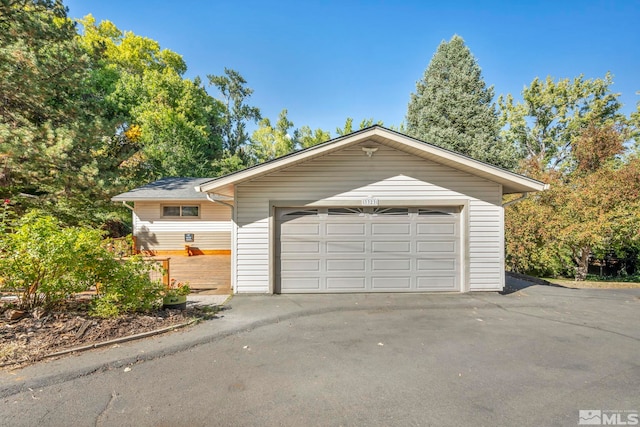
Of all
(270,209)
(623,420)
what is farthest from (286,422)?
(270,209)

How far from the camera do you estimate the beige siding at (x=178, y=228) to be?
44.9ft

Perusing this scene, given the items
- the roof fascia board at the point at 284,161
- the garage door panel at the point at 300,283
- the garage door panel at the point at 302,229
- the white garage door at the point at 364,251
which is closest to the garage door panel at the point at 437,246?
the white garage door at the point at 364,251

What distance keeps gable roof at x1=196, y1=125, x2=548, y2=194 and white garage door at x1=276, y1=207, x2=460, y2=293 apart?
1.23 m

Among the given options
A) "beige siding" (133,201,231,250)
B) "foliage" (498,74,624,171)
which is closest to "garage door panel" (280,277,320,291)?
"beige siding" (133,201,231,250)

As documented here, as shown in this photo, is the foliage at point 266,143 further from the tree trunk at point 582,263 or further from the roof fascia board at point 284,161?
the tree trunk at point 582,263

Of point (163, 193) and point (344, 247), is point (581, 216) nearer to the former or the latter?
point (344, 247)

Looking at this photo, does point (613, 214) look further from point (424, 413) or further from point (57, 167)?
point (57, 167)

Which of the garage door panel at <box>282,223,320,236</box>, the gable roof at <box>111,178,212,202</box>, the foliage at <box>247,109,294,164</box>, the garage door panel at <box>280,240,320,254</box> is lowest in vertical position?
the garage door panel at <box>280,240,320,254</box>

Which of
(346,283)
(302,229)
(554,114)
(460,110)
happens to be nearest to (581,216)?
(346,283)

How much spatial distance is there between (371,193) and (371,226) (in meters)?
0.85

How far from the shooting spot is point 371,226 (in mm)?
7406

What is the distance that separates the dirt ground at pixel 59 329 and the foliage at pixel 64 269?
23 centimetres

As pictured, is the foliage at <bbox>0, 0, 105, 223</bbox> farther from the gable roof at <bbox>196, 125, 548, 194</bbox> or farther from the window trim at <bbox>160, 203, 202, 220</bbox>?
the gable roof at <bbox>196, 125, 548, 194</bbox>

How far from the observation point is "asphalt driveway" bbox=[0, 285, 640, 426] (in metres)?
2.74
